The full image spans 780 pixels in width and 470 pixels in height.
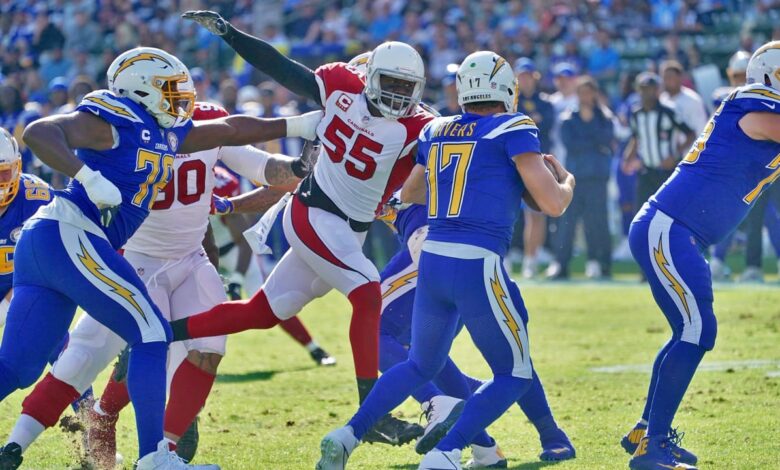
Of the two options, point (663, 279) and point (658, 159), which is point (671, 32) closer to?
point (658, 159)

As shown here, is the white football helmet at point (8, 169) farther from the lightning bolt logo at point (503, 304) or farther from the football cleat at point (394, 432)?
the lightning bolt logo at point (503, 304)

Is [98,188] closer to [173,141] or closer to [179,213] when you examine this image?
[173,141]

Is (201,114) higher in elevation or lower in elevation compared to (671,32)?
lower

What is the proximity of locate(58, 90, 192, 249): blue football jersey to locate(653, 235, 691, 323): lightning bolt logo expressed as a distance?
2.21 meters

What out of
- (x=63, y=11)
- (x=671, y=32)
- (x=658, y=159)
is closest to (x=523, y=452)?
(x=658, y=159)

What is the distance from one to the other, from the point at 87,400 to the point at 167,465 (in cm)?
116

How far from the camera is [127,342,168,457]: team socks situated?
16.8 ft

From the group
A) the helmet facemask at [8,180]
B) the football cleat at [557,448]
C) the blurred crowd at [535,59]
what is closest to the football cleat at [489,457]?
the football cleat at [557,448]

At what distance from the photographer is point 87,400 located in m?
6.10

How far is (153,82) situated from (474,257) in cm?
156

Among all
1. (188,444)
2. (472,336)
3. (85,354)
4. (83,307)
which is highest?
(83,307)

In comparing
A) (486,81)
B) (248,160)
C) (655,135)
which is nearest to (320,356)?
(248,160)

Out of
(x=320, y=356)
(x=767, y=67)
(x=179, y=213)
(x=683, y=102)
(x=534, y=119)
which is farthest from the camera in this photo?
(x=534, y=119)

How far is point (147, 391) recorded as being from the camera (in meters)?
5.12
